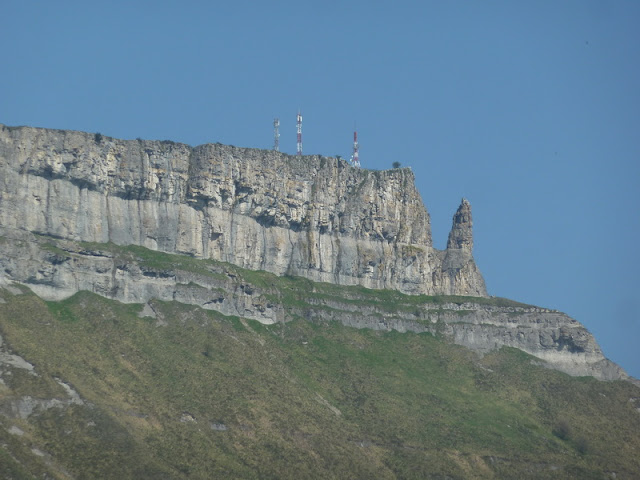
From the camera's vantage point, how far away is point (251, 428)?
189500 mm

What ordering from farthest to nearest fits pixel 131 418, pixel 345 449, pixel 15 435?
pixel 345 449
pixel 131 418
pixel 15 435

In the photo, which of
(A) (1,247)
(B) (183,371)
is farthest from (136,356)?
(A) (1,247)

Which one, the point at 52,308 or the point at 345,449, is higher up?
the point at 52,308

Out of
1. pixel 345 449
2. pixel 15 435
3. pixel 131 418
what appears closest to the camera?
pixel 15 435

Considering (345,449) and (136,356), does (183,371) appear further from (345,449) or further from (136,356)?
(345,449)

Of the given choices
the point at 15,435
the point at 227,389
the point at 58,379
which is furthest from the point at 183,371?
the point at 15,435

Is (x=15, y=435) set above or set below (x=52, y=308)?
below

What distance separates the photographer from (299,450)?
18912 centimetres

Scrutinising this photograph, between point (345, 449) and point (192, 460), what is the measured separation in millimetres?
22311

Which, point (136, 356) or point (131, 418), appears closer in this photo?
point (131, 418)

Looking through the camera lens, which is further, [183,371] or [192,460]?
[183,371]

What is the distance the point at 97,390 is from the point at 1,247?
25373 mm

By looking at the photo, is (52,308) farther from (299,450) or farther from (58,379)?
(299,450)

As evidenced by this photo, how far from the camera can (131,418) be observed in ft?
593
